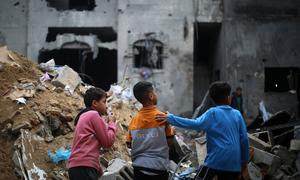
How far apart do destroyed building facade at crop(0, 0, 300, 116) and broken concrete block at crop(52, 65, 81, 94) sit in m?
6.97

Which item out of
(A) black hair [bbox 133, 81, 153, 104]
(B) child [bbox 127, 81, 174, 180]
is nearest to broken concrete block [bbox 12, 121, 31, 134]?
(B) child [bbox 127, 81, 174, 180]

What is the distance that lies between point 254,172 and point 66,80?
4.94 m

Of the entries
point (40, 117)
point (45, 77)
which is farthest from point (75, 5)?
point (40, 117)

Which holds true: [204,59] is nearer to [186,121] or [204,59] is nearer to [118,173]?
[118,173]

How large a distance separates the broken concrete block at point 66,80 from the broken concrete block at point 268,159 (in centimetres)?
433

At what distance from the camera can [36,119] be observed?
7.14 metres

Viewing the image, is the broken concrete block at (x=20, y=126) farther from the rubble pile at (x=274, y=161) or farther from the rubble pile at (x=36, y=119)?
the rubble pile at (x=274, y=161)

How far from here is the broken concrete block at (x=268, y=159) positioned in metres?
6.18

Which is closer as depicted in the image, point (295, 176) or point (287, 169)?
point (295, 176)

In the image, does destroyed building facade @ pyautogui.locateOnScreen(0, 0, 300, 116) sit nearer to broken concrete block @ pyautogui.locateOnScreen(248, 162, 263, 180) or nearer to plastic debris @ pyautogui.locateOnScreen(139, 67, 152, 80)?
plastic debris @ pyautogui.locateOnScreen(139, 67, 152, 80)

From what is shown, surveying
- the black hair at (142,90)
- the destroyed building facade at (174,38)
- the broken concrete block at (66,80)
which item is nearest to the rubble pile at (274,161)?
the black hair at (142,90)

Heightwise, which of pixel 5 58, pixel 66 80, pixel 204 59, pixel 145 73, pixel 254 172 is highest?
pixel 5 58

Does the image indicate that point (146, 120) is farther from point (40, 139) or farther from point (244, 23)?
point (244, 23)

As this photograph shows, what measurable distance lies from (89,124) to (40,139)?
3053mm
